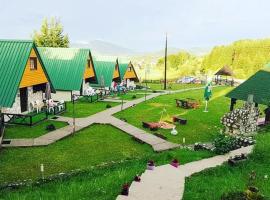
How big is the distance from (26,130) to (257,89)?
17449 mm

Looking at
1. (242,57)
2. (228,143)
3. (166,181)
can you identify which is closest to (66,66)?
(228,143)

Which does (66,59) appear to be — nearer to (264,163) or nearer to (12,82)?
(12,82)

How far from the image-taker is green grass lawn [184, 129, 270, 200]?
1253 cm

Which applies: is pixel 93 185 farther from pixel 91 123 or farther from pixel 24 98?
pixel 24 98

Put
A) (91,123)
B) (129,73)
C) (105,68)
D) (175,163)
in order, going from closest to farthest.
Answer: (175,163) < (91,123) < (105,68) < (129,73)

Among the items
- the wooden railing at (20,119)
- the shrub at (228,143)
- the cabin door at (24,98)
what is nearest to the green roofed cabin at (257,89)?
the shrub at (228,143)

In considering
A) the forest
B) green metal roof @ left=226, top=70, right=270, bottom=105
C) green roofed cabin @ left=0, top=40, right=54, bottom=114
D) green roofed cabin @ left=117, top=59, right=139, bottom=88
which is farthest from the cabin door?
the forest

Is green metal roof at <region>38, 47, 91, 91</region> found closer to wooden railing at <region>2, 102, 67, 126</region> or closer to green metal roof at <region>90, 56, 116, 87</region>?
wooden railing at <region>2, 102, 67, 126</region>

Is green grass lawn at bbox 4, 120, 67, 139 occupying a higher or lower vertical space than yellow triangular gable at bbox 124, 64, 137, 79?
lower

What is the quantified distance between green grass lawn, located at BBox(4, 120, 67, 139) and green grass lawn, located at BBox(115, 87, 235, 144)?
23.9ft

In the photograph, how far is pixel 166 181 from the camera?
44.0ft

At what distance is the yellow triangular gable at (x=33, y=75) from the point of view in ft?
89.4

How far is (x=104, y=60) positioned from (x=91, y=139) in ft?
103

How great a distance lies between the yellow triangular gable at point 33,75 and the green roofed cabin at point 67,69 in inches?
299
